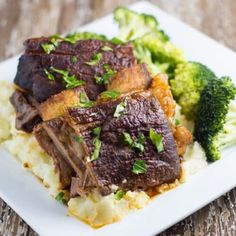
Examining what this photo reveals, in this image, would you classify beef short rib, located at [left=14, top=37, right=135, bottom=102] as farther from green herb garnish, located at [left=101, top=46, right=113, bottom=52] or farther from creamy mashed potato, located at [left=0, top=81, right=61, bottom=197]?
creamy mashed potato, located at [left=0, top=81, right=61, bottom=197]

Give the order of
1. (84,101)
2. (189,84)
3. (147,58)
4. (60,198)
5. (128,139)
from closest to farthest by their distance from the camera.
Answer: (128,139) < (60,198) < (84,101) < (189,84) < (147,58)

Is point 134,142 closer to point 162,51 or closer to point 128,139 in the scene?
point 128,139

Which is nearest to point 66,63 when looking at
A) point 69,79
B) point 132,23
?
point 69,79

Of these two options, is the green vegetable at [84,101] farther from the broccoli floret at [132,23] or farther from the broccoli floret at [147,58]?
the broccoli floret at [132,23]

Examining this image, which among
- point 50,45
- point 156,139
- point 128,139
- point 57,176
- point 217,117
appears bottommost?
point 217,117

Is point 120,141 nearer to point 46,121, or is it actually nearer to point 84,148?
point 84,148

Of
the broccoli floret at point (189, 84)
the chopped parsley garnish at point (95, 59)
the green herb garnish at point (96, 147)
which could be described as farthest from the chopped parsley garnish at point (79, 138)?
the broccoli floret at point (189, 84)
